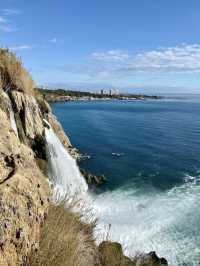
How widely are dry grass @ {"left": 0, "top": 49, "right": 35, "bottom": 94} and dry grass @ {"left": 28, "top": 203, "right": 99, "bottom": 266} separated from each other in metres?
13.4

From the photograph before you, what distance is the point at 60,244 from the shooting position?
476cm

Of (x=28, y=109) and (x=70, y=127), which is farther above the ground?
(x=28, y=109)

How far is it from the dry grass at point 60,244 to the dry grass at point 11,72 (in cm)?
1345

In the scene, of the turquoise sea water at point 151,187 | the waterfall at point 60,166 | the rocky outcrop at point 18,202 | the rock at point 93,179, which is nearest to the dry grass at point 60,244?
the rocky outcrop at point 18,202

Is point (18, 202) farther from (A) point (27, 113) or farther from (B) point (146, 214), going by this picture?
(B) point (146, 214)

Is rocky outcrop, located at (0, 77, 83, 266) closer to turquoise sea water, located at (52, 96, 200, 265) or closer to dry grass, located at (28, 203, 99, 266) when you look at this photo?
dry grass, located at (28, 203, 99, 266)

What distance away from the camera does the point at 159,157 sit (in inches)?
1300

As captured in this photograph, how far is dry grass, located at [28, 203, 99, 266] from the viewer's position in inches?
176

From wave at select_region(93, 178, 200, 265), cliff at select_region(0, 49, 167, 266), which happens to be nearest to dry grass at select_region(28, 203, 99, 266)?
cliff at select_region(0, 49, 167, 266)

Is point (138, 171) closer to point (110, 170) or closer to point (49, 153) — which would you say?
point (110, 170)

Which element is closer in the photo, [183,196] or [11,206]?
[11,206]

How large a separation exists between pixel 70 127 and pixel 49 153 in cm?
3135

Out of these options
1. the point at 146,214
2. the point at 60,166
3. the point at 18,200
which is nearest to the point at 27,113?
the point at 60,166

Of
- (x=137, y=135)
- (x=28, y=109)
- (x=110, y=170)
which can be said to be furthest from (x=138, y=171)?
(x=137, y=135)
